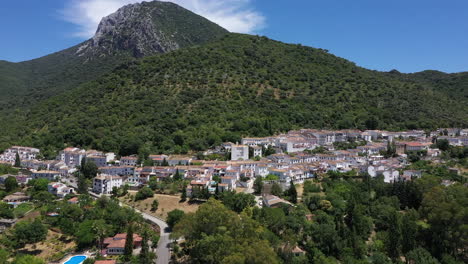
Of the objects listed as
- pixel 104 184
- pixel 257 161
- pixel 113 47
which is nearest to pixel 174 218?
pixel 104 184

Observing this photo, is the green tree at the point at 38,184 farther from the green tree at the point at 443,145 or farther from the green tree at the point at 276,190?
the green tree at the point at 443,145

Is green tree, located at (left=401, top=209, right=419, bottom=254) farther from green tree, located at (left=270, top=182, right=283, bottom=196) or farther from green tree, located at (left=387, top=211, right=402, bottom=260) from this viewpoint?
green tree, located at (left=270, top=182, right=283, bottom=196)

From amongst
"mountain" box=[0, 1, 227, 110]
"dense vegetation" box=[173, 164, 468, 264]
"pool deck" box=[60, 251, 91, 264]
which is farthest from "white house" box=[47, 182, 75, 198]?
"mountain" box=[0, 1, 227, 110]

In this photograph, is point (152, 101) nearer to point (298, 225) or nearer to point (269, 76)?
point (269, 76)

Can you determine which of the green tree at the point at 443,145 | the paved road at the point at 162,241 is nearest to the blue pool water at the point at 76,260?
the paved road at the point at 162,241

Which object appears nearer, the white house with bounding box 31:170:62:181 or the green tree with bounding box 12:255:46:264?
the green tree with bounding box 12:255:46:264

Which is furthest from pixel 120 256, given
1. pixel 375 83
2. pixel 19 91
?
pixel 19 91
